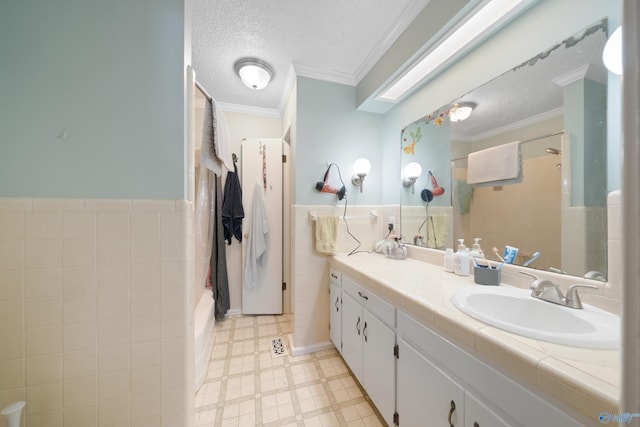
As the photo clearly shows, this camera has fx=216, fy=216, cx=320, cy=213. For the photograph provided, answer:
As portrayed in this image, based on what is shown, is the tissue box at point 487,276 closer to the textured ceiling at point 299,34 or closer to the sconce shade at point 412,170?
the sconce shade at point 412,170

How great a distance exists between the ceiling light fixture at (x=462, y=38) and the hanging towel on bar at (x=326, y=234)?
3.65 ft

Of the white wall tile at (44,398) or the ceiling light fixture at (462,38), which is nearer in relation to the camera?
the white wall tile at (44,398)

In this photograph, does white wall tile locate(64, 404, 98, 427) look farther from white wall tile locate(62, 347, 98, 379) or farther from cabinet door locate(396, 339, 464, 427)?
cabinet door locate(396, 339, 464, 427)

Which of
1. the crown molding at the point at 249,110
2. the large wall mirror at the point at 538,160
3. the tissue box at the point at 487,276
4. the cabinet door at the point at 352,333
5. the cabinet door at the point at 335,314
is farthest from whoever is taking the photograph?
the crown molding at the point at 249,110

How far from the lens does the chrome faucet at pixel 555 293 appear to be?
31.1 inches

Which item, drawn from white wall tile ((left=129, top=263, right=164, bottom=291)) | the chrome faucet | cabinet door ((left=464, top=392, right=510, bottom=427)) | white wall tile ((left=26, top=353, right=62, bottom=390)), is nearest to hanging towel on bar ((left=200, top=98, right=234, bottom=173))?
white wall tile ((left=129, top=263, right=164, bottom=291))

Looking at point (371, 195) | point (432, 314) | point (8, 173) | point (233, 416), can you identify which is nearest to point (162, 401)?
point (233, 416)

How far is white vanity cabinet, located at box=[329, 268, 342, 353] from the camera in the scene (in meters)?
1.62

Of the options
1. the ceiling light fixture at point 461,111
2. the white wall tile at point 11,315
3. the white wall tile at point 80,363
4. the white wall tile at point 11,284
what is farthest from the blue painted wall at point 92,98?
the ceiling light fixture at point 461,111

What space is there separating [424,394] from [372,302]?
0.43m

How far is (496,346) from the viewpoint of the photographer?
602 mm

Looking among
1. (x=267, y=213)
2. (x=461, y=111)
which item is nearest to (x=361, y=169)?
(x=461, y=111)

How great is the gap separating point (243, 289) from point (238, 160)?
4.69ft

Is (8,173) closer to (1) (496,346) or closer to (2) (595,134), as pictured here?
(1) (496,346)
